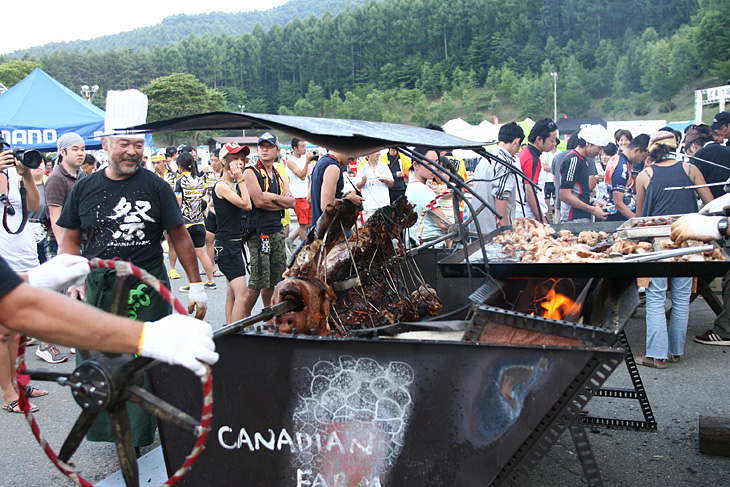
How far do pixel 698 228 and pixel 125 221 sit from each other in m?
3.79

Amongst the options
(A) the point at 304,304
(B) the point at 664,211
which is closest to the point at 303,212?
(B) the point at 664,211

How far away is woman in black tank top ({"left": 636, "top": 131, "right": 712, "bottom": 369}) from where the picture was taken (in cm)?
554

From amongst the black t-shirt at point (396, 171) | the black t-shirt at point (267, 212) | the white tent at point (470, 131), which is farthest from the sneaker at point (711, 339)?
the white tent at point (470, 131)

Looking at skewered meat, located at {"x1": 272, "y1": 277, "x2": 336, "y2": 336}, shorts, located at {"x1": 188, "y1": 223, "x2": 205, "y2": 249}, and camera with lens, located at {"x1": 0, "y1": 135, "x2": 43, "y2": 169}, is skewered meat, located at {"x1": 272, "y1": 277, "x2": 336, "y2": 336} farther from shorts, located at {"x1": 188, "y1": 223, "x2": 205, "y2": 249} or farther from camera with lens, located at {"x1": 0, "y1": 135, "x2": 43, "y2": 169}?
shorts, located at {"x1": 188, "y1": 223, "x2": 205, "y2": 249}

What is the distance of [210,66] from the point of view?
14475cm

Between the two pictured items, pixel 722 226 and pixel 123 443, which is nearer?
pixel 123 443

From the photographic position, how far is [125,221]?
3.90 metres

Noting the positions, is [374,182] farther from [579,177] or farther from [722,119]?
[722,119]

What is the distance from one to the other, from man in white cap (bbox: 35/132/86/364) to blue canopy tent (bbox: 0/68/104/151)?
655 cm

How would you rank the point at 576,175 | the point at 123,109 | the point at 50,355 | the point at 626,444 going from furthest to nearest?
the point at 576,175
the point at 50,355
the point at 626,444
the point at 123,109

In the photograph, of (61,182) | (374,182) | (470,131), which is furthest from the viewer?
(470,131)

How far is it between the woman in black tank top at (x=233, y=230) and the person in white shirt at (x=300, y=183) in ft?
14.8

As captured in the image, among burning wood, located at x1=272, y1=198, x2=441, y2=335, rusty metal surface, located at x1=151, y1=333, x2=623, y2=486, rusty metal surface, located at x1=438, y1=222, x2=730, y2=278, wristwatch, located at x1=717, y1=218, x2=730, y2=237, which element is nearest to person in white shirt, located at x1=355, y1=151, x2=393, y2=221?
burning wood, located at x1=272, y1=198, x2=441, y2=335

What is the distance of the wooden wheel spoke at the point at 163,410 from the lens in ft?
6.82
